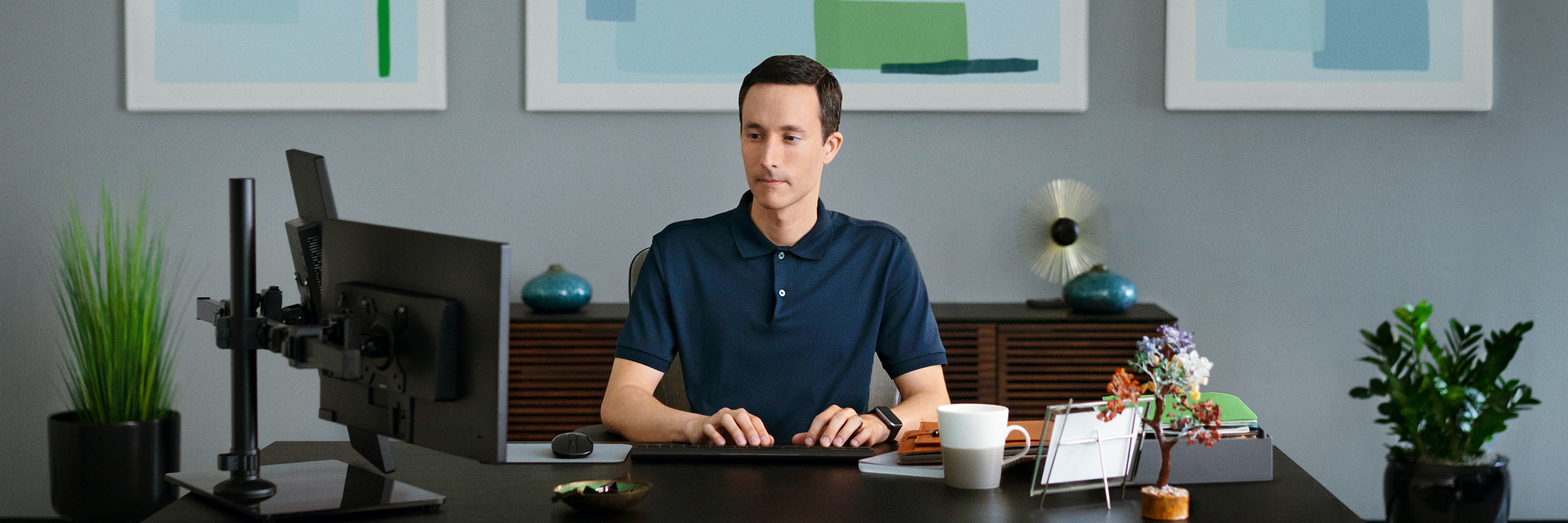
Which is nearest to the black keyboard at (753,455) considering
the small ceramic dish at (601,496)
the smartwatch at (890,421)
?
the smartwatch at (890,421)

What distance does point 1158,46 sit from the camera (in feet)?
11.0

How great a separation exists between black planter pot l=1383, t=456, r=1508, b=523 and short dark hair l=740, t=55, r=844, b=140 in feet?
5.34

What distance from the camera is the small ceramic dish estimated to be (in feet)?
4.05

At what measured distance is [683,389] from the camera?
2.08 m

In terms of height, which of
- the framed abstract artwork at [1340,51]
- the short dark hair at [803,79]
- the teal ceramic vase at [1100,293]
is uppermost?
the framed abstract artwork at [1340,51]

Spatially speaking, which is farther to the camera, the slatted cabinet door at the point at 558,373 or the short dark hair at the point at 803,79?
the slatted cabinet door at the point at 558,373

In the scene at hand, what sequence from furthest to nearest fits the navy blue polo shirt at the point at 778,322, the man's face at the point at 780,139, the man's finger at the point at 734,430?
1. the navy blue polo shirt at the point at 778,322
2. the man's face at the point at 780,139
3. the man's finger at the point at 734,430

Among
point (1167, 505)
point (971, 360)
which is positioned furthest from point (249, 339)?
point (971, 360)

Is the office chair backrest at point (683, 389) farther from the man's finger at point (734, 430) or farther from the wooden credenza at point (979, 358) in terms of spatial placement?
the wooden credenza at point (979, 358)

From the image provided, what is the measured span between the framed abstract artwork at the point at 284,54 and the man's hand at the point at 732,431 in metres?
2.04

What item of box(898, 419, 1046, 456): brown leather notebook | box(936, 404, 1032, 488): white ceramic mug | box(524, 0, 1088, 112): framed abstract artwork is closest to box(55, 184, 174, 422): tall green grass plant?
box(524, 0, 1088, 112): framed abstract artwork

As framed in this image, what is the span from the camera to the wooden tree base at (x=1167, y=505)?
1234mm

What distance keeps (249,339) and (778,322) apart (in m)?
0.88

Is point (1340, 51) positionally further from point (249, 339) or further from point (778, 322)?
point (249, 339)
